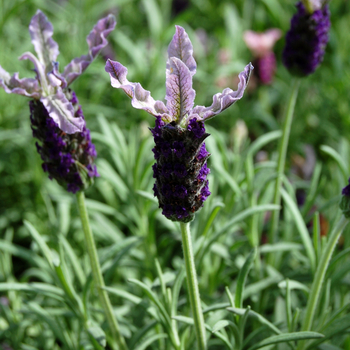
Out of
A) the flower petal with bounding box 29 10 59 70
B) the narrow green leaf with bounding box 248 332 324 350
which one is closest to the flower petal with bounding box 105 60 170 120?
the flower petal with bounding box 29 10 59 70

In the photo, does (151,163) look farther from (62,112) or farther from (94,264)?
(62,112)

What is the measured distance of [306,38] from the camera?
1.77 m

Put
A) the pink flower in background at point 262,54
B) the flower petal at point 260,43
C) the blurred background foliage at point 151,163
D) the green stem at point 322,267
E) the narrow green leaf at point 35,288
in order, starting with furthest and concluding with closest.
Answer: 1. the flower petal at point 260,43
2. the pink flower in background at point 262,54
3. the blurred background foliage at point 151,163
4. the narrow green leaf at point 35,288
5. the green stem at point 322,267

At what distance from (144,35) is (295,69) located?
2843mm

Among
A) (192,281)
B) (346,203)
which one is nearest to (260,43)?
(346,203)

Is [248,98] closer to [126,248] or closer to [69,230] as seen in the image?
[69,230]

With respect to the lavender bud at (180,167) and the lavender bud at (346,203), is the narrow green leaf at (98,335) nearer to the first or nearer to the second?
the lavender bud at (180,167)

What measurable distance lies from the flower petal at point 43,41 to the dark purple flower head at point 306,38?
40.3 inches

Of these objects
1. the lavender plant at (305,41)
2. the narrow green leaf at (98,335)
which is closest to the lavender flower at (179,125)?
the narrow green leaf at (98,335)

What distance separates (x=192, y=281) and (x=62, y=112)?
60cm

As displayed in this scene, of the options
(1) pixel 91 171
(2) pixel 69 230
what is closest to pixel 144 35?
(2) pixel 69 230

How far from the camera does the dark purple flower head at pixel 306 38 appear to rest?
1719 millimetres

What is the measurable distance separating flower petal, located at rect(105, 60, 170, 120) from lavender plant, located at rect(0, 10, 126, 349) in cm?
26

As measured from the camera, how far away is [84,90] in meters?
3.26
